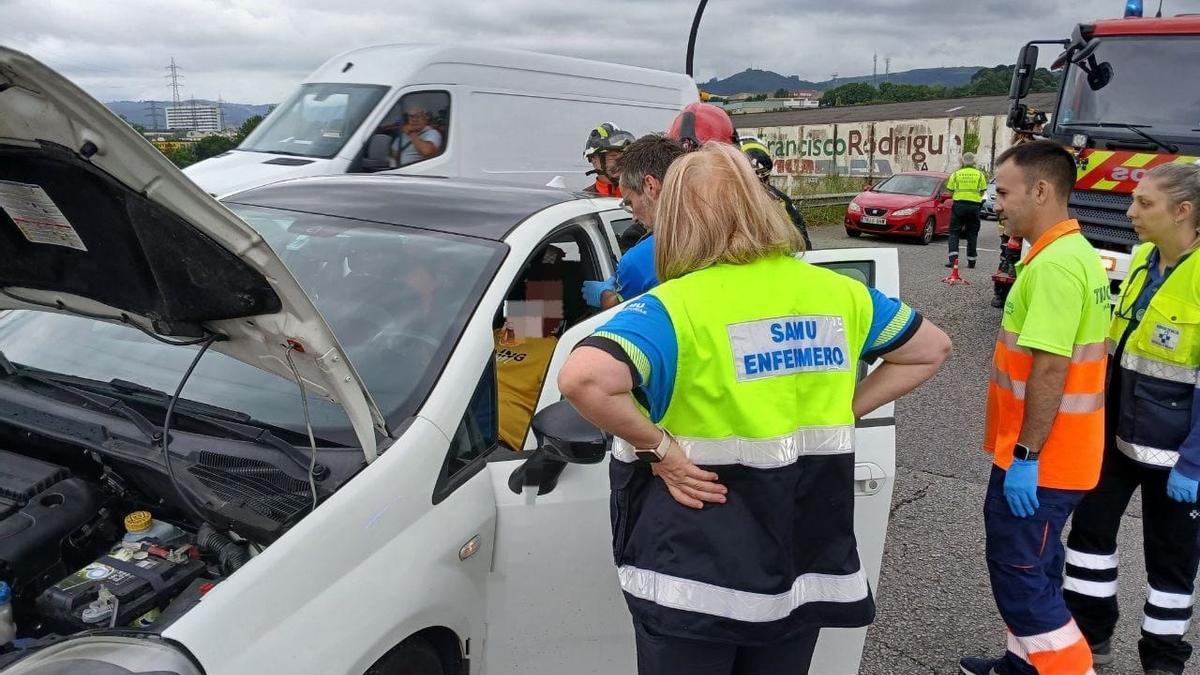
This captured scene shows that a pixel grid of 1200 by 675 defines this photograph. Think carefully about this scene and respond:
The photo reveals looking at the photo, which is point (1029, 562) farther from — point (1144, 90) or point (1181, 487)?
point (1144, 90)

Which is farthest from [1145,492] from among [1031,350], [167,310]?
[167,310]

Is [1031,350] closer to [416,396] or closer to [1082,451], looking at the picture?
[1082,451]

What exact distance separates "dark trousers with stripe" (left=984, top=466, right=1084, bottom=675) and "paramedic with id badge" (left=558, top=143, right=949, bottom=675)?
3.81 feet

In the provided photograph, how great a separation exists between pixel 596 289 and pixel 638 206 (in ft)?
1.16

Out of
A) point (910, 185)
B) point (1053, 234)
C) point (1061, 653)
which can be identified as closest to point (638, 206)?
point (1053, 234)

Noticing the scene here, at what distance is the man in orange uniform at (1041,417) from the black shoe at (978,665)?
20 centimetres

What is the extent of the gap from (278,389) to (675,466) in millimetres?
1119

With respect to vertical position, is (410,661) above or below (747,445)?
below

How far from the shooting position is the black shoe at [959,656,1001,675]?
9.82ft

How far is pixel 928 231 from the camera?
16.3 m

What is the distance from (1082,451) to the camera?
2668mm

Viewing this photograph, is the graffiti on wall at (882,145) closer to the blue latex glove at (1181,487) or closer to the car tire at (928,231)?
the car tire at (928,231)

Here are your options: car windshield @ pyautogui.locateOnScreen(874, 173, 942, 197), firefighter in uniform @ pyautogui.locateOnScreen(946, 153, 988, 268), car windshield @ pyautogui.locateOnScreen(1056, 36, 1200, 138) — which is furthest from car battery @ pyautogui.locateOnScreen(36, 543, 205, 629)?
car windshield @ pyautogui.locateOnScreen(874, 173, 942, 197)

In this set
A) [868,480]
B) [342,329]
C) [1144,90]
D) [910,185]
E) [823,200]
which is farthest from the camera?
[823,200]
